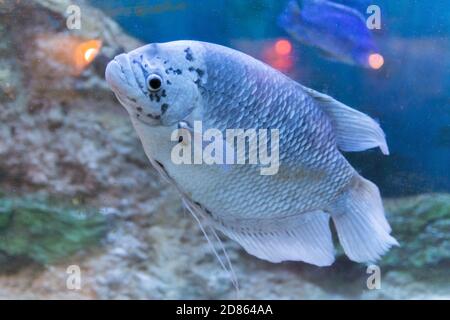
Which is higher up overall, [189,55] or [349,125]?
[189,55]

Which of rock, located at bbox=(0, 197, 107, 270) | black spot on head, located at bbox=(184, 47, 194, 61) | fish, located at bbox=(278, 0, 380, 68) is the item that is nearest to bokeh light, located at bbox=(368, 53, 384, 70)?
fish, located at bbox=(278, 0, 380, 68)

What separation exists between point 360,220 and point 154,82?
1.88ft

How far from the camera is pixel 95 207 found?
137 cm

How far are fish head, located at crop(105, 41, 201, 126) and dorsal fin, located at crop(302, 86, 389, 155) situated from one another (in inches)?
11.3

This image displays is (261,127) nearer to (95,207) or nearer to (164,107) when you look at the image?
(164,107)

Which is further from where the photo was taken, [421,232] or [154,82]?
[421,232]

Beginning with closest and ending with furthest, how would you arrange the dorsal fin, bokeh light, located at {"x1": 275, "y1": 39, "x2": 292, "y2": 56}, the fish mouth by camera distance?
1. the fish mouth
2. the dorsal fin
3. bokeh light, located at {"x1": 275, "y1": 39, "x2": 292, "y2": 56}

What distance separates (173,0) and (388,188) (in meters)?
0.75

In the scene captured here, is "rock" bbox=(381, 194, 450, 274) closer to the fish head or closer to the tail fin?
the tail fin

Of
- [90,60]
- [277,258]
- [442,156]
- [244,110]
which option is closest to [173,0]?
[90,60]

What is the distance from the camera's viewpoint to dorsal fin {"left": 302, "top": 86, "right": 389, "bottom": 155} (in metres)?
1.18

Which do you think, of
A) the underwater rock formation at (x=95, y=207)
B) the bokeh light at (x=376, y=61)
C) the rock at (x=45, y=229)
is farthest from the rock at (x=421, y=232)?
the rock at (x=45, y=229)

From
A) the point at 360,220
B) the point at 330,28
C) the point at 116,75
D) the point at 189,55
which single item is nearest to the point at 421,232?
the point at 360,220

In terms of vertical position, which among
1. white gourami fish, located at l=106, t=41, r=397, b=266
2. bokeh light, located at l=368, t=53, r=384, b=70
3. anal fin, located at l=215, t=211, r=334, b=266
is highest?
bokeh light, located at l=368, t=53, r=384, b=70
